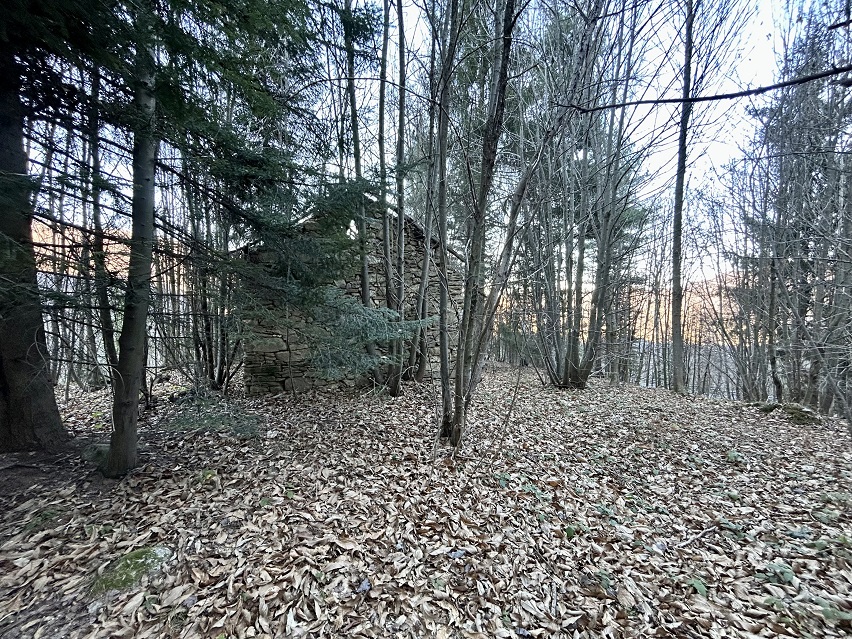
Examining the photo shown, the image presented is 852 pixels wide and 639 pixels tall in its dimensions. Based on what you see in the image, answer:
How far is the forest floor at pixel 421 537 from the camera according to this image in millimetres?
1787

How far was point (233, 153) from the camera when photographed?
10.1 ft

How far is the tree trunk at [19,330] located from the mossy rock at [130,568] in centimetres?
143

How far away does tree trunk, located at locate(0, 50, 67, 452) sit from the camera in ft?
7.10

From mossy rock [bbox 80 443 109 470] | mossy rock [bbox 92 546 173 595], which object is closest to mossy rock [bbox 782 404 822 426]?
mossy rock [bbox 92 546 173 595]

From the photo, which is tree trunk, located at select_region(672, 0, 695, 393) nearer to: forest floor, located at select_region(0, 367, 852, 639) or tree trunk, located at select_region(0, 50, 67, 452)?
forest floor, located at select_region(0, 367, 852, 639)

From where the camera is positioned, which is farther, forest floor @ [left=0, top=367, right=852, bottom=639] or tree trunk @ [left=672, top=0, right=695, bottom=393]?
tree trunk @ [left=672, top=0, right=695, bottom=393]

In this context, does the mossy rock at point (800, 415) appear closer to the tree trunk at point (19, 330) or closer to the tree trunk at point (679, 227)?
the tree trunk at point (679, 227)

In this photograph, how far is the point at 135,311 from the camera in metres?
2.68

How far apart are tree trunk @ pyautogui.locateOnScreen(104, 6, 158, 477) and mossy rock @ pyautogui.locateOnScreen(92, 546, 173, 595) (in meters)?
1.00

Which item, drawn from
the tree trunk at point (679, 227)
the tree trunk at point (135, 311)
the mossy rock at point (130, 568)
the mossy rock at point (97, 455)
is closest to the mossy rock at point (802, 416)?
the tree trunk at point (679, 227)

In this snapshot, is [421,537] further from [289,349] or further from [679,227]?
[679,227]

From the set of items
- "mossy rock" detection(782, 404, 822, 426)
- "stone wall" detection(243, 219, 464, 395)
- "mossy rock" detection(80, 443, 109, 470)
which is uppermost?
"stone wall" detection(243, 219, 464, 395)

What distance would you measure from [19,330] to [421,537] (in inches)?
145

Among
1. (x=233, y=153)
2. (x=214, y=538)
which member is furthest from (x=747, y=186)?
(x=214, y=538)
